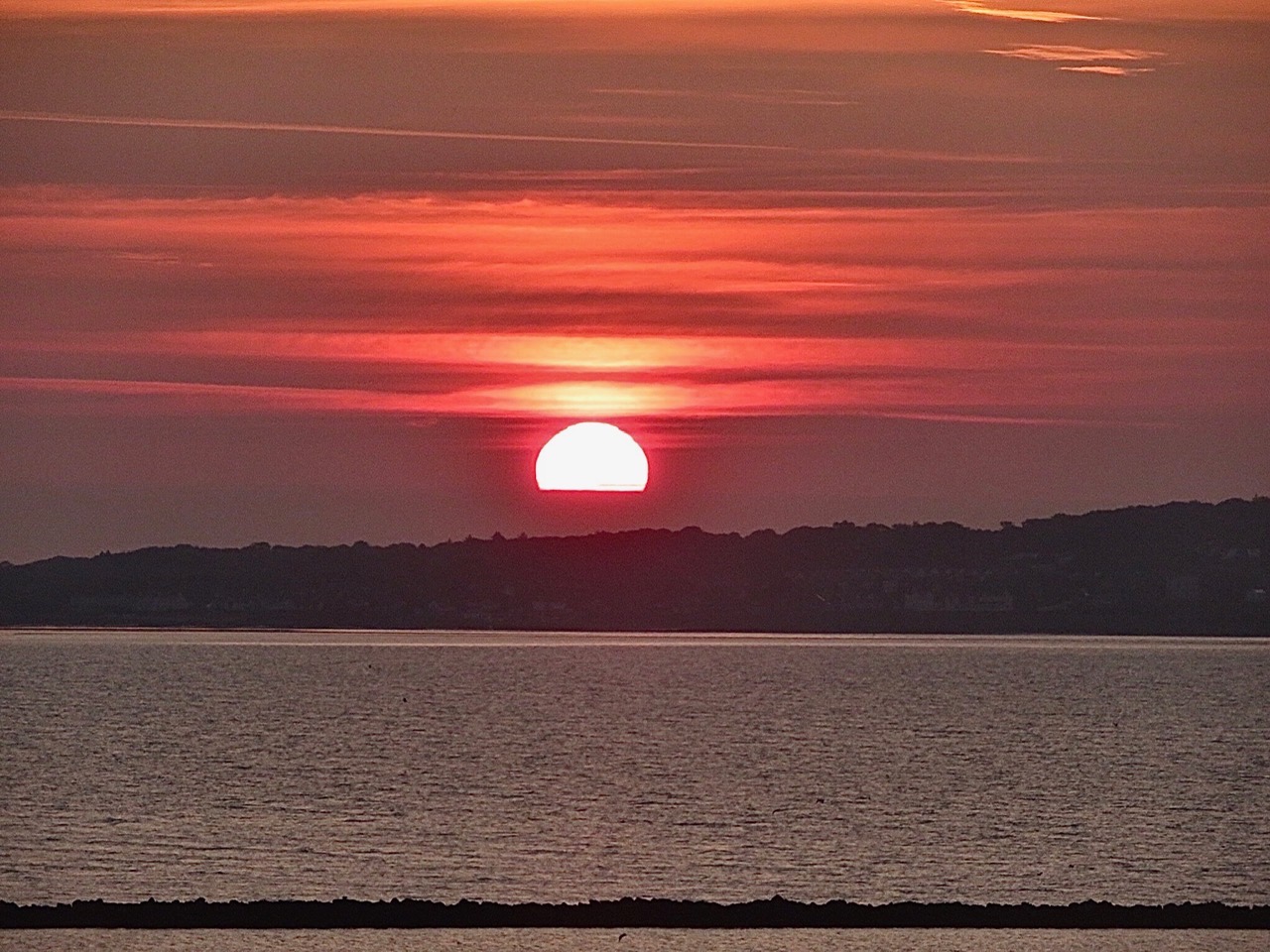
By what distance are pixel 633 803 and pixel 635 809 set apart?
1569 millimetres

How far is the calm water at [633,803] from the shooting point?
29.7m

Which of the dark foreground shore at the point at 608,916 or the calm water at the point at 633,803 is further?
the calm water at the point at 633,803

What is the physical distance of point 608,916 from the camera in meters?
16.9

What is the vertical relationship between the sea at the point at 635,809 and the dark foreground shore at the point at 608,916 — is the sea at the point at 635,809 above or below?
above

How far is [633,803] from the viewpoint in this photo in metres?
44.7

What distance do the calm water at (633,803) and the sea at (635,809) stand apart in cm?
13

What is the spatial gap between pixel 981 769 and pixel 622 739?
17.0 m

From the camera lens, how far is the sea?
2840 cm

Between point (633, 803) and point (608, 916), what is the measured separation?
1103 inches

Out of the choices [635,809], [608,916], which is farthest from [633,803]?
[608,916]

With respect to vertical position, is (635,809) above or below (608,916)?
above

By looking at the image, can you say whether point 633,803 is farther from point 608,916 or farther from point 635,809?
point 608,916

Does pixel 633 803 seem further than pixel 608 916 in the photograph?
Yes

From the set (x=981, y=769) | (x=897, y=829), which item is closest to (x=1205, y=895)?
(x=897, y=829)
